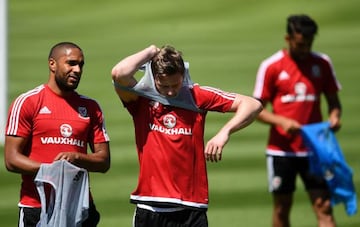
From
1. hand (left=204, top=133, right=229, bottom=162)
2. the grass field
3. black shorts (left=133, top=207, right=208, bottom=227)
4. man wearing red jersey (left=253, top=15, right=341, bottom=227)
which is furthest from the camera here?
the grass field

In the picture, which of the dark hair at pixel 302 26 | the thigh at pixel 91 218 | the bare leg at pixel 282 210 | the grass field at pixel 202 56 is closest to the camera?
the thigh at pixel 91 218

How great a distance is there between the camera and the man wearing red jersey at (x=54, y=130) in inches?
299

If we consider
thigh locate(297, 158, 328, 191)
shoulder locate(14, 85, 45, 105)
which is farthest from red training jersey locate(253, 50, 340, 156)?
shoulder locate(14, 85, 45, 105)

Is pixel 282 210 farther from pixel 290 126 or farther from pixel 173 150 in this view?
pixel 173 150

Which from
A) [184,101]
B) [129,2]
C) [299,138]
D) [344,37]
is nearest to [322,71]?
[299,138]

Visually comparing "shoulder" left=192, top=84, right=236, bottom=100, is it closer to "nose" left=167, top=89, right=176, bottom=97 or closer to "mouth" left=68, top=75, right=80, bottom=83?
"nose" left=167, top=89, right=176, bottom=97

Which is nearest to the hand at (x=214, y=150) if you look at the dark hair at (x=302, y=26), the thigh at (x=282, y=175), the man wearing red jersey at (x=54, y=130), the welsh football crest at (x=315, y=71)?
the man wearing red jersey at (x=54, y=130)

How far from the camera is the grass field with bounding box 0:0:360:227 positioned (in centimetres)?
1178

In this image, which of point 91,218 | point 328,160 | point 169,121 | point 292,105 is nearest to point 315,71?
point 292,105

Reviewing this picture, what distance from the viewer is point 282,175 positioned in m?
10.5

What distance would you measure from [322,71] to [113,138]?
370cm

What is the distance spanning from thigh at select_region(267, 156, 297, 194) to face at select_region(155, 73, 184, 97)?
303 centimetres

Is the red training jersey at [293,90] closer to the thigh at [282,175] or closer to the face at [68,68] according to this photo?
the thigh at [282,175]

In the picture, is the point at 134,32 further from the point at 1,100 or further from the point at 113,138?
the point at 1,100
